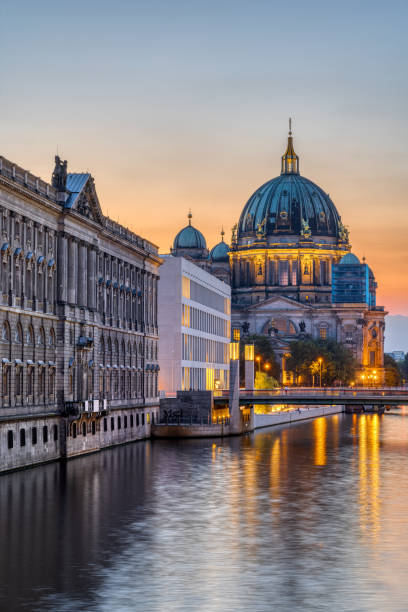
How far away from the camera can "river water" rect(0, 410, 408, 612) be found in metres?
40.2

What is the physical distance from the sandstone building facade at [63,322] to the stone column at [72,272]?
0.07m

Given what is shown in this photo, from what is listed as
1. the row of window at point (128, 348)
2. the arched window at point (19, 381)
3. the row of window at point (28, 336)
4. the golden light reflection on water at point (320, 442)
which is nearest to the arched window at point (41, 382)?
the row of window at point (28, 336)

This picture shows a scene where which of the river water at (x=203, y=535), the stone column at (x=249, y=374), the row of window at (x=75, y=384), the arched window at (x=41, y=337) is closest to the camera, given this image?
the river water at (x=203, y=535)

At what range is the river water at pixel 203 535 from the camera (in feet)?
132

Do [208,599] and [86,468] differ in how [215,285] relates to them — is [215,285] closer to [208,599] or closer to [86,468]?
[86,468]

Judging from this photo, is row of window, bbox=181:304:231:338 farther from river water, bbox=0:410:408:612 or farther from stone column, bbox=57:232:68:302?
stone column, bbox=57:232:68:302

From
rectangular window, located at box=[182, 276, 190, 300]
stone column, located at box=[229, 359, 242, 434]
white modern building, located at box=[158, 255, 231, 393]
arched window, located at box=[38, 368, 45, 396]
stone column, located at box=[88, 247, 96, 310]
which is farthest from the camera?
rectangular window, located at box=[182, 276, 190, 300]

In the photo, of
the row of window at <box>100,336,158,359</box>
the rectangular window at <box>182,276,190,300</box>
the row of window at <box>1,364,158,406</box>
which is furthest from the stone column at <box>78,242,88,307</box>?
the rectangular window at <box>182,276,190,300</box>

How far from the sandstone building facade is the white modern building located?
71.6 feet

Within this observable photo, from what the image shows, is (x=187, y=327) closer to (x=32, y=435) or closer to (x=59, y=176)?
(x=59, y=176)

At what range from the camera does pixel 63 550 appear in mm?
48281

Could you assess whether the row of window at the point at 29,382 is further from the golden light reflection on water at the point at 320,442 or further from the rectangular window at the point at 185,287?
the rectangular window at the point at 185,287

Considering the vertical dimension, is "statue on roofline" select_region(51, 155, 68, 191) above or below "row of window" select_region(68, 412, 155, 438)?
above

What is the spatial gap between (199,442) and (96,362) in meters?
21.9
